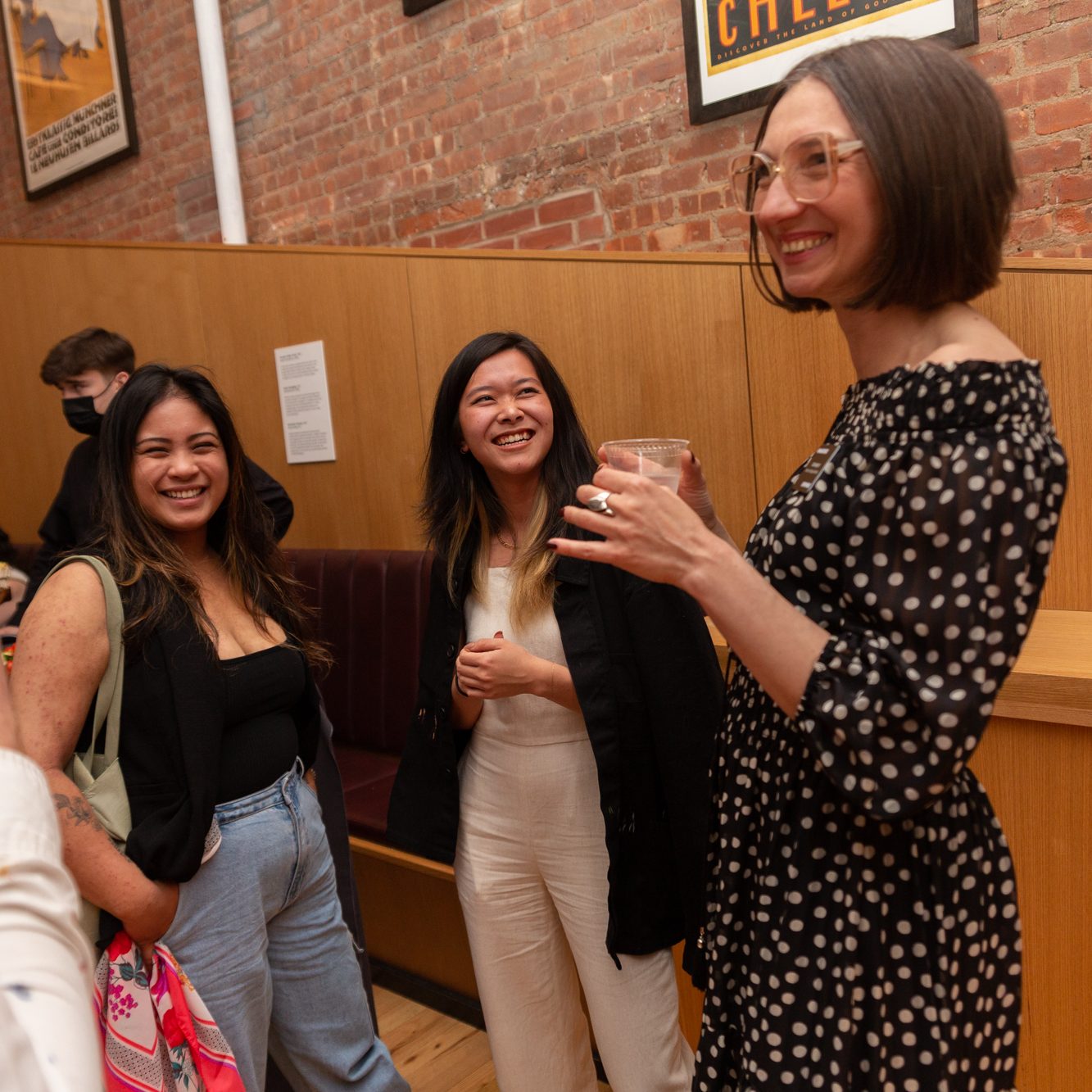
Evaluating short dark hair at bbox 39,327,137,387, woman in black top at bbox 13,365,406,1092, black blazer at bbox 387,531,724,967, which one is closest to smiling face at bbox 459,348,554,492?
black blazer at bbox 387,531,724,967

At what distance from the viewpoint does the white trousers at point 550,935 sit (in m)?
1.95

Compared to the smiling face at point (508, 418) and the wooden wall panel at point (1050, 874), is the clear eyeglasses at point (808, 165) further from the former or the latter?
the wooden wall panel at point (1050, 874)

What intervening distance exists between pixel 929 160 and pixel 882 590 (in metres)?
0.43

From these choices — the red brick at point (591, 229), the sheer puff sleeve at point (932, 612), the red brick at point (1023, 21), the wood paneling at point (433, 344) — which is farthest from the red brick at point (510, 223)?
the sheer puff sleeve at point (932, 612)

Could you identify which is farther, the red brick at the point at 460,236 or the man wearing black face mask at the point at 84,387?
the red brick at the point at 460,236

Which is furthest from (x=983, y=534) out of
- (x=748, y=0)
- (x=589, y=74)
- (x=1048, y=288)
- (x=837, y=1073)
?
(x=589, y=74)

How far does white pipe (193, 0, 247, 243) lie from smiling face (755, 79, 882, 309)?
4.76 meters

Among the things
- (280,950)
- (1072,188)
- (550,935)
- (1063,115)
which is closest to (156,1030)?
(280,950)

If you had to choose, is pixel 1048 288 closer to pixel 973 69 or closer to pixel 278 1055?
pixel 973 69

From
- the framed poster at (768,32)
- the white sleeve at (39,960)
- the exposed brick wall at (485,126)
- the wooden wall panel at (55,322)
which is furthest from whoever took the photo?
the wooden wall panel at (55,322)

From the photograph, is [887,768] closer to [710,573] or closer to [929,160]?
[710,573]

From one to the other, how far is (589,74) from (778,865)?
3.45 meters

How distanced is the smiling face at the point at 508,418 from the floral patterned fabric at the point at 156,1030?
3.53ft

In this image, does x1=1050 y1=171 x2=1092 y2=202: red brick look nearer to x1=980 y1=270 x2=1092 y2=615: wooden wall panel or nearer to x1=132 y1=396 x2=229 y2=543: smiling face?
x1=980 y1=270 x2=1092 y2=615: wooden wall panel
